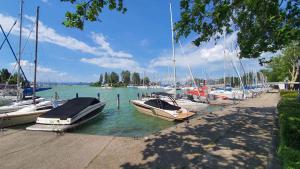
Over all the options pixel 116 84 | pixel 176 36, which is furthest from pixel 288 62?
pixel 116 84

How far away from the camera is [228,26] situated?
10.6 metres

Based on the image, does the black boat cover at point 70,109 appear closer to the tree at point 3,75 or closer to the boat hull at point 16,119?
the boat hull at point 16,119

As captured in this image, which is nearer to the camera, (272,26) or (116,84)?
(272,26)

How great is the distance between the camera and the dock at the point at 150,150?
603 cm

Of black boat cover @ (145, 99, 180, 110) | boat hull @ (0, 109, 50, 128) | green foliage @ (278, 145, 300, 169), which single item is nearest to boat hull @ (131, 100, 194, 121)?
black boat cover @ (145, 99, 180, 110)

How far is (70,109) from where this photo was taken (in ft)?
49.4

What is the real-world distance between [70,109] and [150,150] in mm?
9889

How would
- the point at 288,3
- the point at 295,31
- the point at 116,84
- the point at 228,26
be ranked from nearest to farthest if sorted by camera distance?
the point at 295,31 < the point at 288,3 < the point at 228,26 < the point at 116,84

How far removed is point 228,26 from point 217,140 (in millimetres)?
5961

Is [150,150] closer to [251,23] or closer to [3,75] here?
[251,23]

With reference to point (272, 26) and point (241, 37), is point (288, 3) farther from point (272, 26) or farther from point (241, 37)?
point (241, 37)

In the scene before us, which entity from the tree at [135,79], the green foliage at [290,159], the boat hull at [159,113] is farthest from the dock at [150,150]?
the tree at [135,79]

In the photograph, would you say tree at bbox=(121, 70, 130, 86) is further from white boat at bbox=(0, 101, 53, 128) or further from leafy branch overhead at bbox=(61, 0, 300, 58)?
leafy branch overhead at bbox=(61, 0, 300, 58)

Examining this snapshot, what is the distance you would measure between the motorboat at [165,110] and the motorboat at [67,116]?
5.23 m
